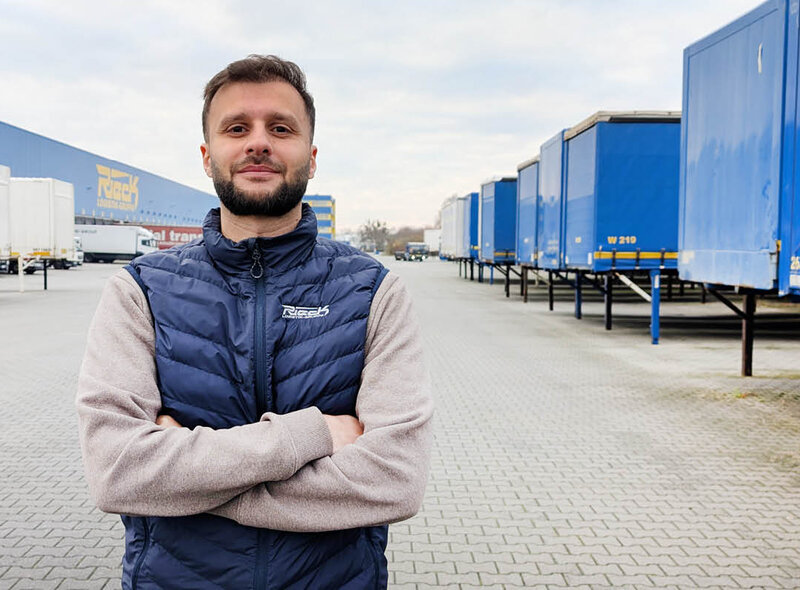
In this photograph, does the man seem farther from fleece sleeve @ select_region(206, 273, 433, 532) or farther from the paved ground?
the paved ground

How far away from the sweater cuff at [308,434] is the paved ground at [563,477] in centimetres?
234

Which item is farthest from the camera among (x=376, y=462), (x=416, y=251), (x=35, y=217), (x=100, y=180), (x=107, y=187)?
(x=416, y=251)

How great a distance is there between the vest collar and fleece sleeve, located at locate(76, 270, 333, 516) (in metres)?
0.38

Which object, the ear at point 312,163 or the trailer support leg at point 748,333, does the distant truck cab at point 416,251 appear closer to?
Answer: the trailer support leg at point 748,333

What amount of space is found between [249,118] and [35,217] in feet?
88.1

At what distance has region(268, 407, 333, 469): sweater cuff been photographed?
1.91 m

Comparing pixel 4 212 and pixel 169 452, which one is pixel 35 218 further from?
pixel 169 452

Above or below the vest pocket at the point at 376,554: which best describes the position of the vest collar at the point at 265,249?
above

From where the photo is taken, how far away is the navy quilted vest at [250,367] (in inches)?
78.8

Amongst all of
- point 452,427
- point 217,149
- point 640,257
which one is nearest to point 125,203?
point 640,257

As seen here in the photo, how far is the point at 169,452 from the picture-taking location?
187cm

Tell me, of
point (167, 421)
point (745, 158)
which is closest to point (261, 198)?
point (167, 421)

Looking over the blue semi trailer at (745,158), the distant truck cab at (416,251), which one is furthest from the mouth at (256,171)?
the distant truck cab at (416,251)

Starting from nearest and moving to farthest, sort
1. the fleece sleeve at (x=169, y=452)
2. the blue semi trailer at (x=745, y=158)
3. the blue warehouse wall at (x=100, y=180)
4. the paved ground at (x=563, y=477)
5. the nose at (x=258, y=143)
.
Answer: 1. the fleece sleeve at (x=169, y=452)
2. the nose at (x=258, y=143)
3. the paved ground at (x=563, y=477)
4. the blue semi trailer at (x=745, y=158)
5. the blue warehouse wall at (x=100, y=180)
